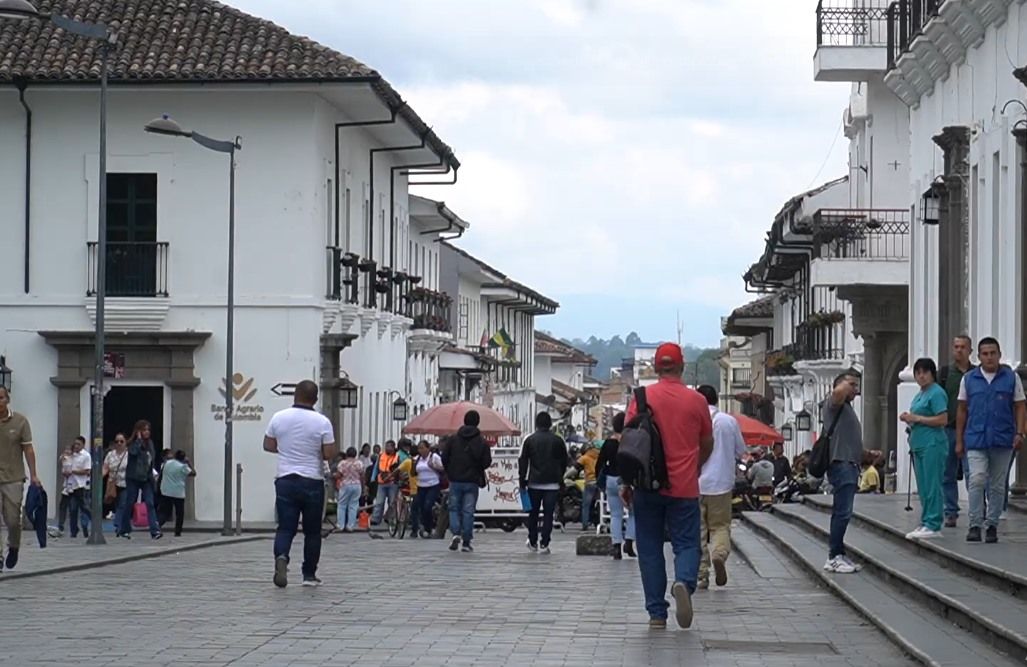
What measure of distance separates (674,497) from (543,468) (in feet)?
38.1

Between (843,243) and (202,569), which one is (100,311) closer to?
(202,569)

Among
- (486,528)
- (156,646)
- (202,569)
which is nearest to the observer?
(156,646)

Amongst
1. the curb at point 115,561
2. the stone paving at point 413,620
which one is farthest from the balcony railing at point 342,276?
the stone paving at point 413,620

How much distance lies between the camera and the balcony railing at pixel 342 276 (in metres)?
39.8

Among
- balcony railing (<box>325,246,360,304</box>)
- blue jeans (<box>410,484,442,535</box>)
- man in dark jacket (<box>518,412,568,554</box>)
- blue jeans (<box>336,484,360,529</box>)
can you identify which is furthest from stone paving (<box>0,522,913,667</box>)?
balcony railing (<box>325,246,360,304</box>)

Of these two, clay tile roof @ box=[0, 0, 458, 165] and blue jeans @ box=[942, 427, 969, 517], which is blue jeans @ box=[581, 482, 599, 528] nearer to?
clay tile roof @ box=[0, 0, 458, 165]

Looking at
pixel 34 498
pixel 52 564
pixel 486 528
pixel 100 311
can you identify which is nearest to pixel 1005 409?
pixel 52 564

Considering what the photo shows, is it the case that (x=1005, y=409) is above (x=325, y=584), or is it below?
above

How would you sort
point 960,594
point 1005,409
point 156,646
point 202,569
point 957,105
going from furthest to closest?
1. point 957,105
2. point 202,569
3. point 1005,409
4. point 960,594
5. point 156,646

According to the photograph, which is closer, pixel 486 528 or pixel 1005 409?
pixel 1005 409

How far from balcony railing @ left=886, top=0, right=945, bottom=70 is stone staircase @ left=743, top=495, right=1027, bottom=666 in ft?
27.3

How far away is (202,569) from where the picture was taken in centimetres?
2052

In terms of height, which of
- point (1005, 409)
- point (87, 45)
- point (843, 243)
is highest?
point (87, 45)

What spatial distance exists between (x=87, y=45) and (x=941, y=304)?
17546mm
